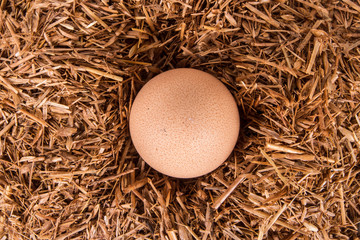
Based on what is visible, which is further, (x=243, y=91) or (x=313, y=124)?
(x=243, y=91)

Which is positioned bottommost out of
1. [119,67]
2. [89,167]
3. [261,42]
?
[89,167]

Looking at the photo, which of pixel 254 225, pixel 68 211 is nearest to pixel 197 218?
pixel 254 225

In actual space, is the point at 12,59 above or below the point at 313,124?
above

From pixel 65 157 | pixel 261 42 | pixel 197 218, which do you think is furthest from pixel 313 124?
pixel 65 157

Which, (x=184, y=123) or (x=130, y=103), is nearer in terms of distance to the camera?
(x=184, y=123)

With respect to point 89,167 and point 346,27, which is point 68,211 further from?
point 346,27
